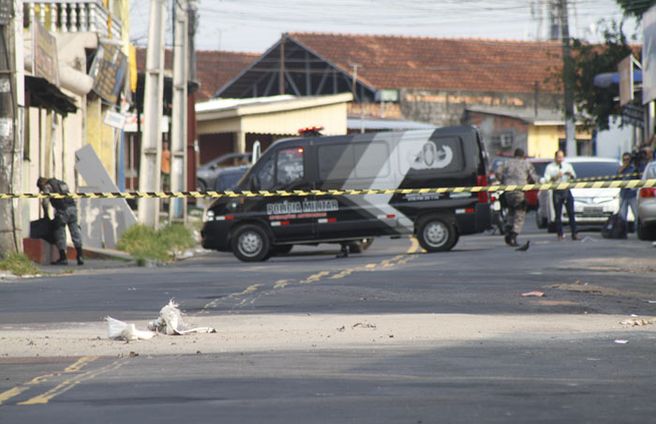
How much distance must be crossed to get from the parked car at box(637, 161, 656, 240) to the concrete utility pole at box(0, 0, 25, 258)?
439 inches

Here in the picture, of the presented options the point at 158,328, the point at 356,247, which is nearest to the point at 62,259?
the point at 356,247

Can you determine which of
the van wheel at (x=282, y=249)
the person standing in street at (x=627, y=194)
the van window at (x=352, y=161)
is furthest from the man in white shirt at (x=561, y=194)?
the van wheel at (x=282, y=249)

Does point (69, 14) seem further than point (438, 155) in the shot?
Yes

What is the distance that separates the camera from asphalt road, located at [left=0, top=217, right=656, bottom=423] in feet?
27.2

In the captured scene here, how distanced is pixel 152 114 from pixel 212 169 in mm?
27109

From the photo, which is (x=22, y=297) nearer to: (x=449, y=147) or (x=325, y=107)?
(x=449, y=147)

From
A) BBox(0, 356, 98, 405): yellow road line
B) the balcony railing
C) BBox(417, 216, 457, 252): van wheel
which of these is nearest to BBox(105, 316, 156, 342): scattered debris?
BBox(0, 356, 98, 405): yellow road line

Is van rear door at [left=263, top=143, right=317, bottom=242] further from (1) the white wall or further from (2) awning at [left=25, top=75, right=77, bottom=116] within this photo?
(1) the white wall

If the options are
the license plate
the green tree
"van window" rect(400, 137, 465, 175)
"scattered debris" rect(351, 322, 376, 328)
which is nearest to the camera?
"scattered debris" rect(351, 322, 376, 328)

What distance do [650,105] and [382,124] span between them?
90.0 feet

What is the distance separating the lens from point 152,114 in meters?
A: 30.5

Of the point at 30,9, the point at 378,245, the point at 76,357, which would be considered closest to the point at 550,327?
the point at 76,357

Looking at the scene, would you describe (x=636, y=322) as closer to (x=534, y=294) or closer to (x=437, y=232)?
(x=534, y=294)

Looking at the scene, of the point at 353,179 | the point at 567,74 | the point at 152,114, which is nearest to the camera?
the point at 353,179
